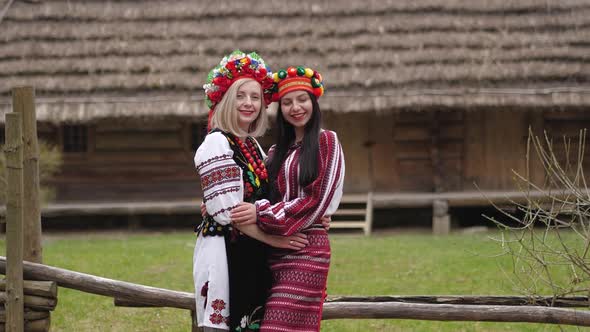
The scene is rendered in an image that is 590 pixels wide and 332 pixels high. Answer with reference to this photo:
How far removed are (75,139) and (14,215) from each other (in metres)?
9.44

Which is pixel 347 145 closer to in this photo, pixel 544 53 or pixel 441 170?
pixel 441 170

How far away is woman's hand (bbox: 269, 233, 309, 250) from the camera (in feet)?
12.8

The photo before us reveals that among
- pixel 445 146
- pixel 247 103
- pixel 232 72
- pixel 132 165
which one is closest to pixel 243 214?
pixel 247 103

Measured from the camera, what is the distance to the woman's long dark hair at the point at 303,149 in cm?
391

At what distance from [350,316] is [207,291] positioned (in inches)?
61.3

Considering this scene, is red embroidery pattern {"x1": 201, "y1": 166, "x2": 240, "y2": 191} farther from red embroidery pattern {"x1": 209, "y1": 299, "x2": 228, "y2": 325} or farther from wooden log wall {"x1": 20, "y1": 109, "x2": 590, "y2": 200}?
wooden log wall {"x1": 20, "y1": 109, "x2": 590, "y2": 200}

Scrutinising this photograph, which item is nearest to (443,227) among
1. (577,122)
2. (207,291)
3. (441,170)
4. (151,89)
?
(441,170)

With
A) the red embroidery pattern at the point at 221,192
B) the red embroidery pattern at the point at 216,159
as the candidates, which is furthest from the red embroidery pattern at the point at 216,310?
the red embroidery pattern at the point at 216,159

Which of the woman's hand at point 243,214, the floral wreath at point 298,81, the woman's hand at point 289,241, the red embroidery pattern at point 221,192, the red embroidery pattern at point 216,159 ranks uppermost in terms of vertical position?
the floral wreath at point 298,81

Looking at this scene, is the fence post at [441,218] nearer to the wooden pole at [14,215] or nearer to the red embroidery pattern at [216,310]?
the wooden pole at [14,215]

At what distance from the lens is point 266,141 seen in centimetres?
1397

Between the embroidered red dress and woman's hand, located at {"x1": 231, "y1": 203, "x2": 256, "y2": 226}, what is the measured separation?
40 millimetres

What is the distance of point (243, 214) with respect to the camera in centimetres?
382

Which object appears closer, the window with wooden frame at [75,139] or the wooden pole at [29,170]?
the wooden pole at [29,170]
